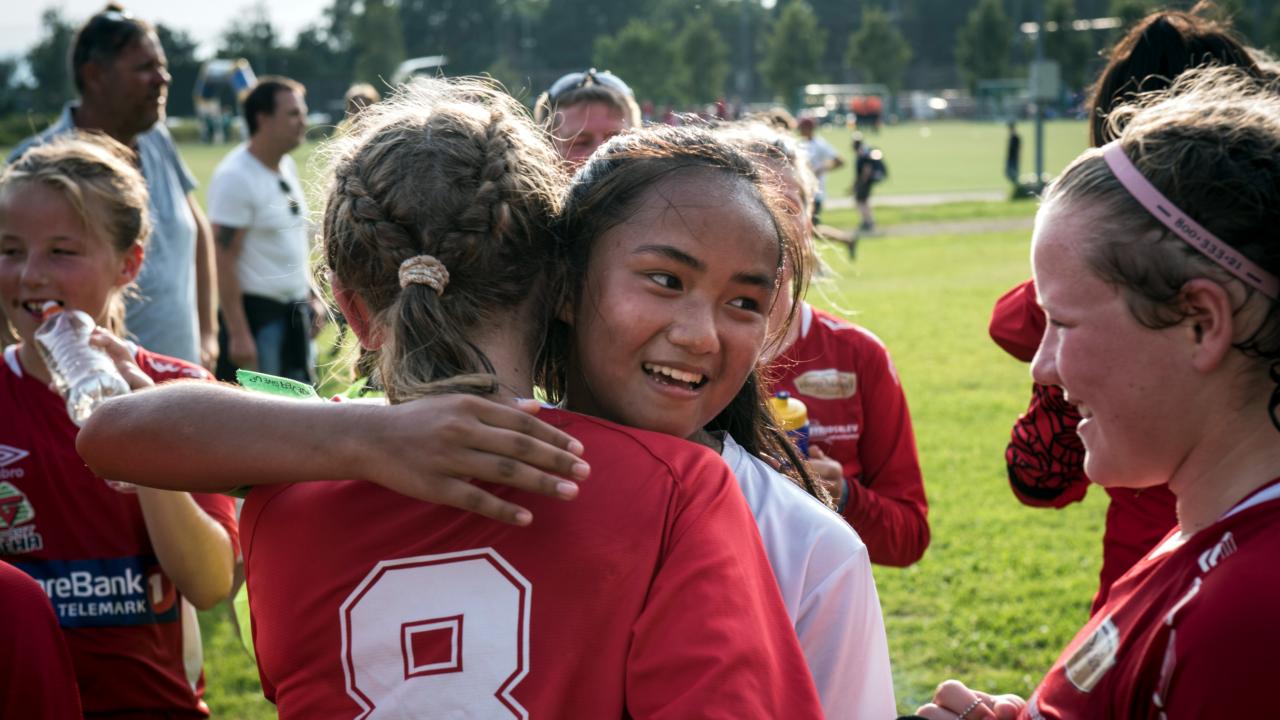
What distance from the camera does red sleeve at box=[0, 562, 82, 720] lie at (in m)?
1.83

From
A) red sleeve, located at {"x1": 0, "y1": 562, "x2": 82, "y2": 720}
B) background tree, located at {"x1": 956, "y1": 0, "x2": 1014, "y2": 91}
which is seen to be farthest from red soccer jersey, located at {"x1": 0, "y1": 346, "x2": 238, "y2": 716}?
background tree, located at {"x1": 956, "y1": 0, "x2": 1014, "y2": 91}

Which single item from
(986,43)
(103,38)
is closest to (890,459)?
(103,38)

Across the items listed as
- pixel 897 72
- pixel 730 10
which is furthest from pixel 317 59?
pixel 897 72

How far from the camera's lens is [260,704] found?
4488 mm

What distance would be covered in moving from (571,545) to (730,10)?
81897mm

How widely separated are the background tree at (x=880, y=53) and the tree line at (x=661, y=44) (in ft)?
0.23

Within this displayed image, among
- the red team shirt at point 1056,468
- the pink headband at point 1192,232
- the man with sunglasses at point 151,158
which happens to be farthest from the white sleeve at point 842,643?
the man with sunglasses at point 151,158

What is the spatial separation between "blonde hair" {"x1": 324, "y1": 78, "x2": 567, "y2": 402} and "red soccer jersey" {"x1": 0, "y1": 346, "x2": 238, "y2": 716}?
1.25 metres

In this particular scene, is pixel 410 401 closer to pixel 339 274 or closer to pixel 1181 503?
pixel 339 274

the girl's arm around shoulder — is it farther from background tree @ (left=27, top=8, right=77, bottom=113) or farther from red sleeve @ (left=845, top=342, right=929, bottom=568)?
background tree @ (left=27, top=8, right=77, bottom=113)

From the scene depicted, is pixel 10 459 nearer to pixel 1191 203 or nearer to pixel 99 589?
pixel 99 589

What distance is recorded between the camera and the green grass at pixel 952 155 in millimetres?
34312

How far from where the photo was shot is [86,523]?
2637 millimetres

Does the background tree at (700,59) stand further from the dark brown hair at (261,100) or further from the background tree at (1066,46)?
the dark brown hair at (261,100)
